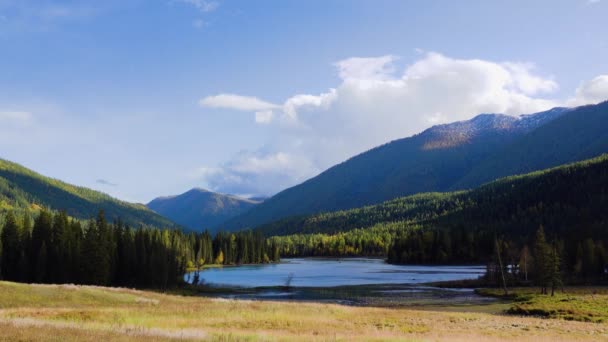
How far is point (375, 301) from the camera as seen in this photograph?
85.6 metres

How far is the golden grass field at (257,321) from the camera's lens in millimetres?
34781

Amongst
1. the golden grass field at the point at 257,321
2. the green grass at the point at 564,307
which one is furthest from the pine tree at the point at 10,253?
the green grass at the point at 564,307

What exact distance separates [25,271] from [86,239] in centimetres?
1429

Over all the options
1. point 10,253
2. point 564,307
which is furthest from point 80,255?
point 564,307

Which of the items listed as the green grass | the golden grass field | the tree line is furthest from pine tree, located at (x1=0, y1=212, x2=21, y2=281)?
the green grass

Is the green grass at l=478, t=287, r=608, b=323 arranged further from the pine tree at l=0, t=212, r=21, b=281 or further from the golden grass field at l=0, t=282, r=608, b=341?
the pine tree at l=0, t=212, r=21, b=281

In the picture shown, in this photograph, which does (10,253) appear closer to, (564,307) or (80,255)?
(80,255)

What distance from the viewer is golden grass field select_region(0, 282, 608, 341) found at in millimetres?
34781

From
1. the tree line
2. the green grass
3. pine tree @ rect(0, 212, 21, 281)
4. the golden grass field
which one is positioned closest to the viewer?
the golden grass field

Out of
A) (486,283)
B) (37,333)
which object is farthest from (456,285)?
(37,333)

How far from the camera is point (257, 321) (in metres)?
47.1

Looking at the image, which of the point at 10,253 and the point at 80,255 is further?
the point at 10,253

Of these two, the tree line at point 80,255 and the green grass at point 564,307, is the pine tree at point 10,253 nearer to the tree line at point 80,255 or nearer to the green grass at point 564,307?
the tree line at point 80,255

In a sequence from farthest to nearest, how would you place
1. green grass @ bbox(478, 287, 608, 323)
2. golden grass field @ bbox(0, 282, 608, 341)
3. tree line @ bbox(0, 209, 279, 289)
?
tree line @ bbox(0, 209, 279, 289), green grass @ bbox(478, 287, 608, 323), golden grass field @ bbox(0, 282, 608, 341)
